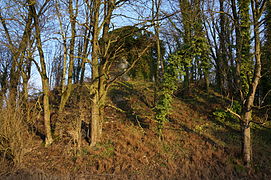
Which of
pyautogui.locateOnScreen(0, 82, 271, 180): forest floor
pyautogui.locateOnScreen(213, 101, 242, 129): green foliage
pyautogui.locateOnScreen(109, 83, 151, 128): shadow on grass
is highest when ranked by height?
pyautogui.locateOnScreen(109, 83, 151, 128): shadow on grass

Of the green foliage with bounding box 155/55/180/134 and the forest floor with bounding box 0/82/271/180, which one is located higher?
the green foliage with bounding box 155/55/180/134

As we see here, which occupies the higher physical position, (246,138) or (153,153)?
(246,138)

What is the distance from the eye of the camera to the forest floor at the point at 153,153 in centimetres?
698

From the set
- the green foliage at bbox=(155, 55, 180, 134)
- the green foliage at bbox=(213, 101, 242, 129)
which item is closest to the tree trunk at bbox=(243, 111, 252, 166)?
the green foliage at bbox=(155, 55, 180, 134)

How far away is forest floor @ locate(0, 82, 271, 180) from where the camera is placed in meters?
6.98

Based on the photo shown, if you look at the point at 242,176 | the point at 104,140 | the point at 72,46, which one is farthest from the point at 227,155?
the point at 72,46

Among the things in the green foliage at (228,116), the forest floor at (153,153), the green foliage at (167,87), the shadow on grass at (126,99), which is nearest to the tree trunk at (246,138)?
the forest floor at (153,153)

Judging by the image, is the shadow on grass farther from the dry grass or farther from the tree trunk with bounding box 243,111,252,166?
the dry grass

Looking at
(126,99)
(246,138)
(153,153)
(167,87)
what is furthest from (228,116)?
(126,99)

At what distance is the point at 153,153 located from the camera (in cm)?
855

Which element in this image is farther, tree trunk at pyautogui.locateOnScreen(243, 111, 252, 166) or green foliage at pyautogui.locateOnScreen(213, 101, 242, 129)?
green foliage at pyautogui.locateOnScreen(213, 101, 242, 129)

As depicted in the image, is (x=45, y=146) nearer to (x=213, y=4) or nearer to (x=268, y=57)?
(x=213, y=4)

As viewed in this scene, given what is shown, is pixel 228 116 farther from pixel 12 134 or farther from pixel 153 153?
pixel 12 134

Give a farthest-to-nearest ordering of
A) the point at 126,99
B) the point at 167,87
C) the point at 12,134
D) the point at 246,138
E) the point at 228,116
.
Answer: the point at 126,99 < the point at 228,116 < the point at 167,87 < the point at 246,138 < the point at 12,134
